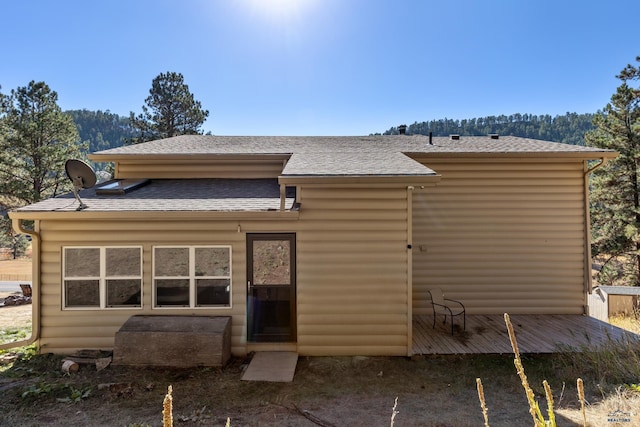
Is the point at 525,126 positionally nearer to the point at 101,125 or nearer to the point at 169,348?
the point at 169,348

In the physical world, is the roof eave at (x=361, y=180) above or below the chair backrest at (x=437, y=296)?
above

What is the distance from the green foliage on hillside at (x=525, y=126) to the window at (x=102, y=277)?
52.3m

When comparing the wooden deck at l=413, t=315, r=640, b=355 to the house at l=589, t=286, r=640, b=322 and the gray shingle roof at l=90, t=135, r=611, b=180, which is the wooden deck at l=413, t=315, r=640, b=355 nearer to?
the house at l=589, t=286, r=640, b=322

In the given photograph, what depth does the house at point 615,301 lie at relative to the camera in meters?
8.96

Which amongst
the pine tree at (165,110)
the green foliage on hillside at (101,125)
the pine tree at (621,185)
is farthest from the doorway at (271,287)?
the green foliage on hillside at (101,125)

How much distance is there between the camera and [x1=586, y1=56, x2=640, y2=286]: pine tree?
14258 millimetres

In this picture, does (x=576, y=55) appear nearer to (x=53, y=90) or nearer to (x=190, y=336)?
(x=190, y=336)

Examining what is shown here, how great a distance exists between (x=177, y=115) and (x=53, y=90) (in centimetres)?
681

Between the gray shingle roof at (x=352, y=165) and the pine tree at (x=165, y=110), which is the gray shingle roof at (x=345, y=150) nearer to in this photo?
the gray shingle roof at (x=352, y=165)

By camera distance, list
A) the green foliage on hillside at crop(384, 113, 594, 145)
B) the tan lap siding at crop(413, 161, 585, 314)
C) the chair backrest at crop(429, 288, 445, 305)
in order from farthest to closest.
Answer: the green foliage on hillside at crop(384, 113, 594, 145) < the tan lap siding at crop(413, 161, 585, 314) < the chair backrest at crop(429, 288, 445, 305)

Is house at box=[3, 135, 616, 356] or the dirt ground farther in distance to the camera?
house at box=[3, 135, 616, 356]

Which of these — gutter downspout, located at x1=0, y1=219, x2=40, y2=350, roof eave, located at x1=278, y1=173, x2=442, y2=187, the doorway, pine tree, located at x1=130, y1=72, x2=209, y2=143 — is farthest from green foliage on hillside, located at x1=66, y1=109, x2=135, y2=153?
roof eave, located at x1=278, y1=173, x2=442, y2=187

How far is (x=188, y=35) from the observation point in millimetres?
11141

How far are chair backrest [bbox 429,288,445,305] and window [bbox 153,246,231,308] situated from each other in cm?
440
